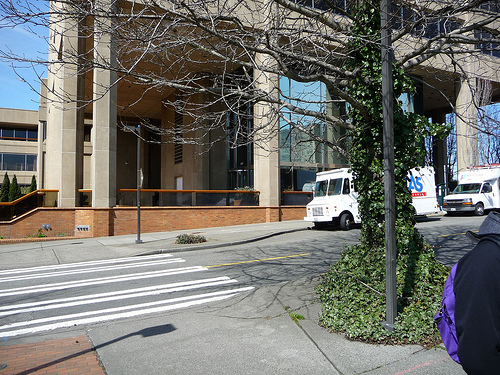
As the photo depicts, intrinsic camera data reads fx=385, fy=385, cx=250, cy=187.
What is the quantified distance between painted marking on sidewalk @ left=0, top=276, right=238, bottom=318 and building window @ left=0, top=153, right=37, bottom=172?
151ft

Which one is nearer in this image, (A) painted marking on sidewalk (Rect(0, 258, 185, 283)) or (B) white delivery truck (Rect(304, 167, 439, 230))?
(A) painted marking on sidewalk (Rect(0, 258, 185, 283))

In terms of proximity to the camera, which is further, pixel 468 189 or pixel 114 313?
pixel 468 189

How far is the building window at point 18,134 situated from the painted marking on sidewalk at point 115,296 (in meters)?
48.4

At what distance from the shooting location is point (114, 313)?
6309 millimetres

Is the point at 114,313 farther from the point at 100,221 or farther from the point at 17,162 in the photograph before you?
the point at 17,162

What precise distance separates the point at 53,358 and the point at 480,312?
456 centimetres

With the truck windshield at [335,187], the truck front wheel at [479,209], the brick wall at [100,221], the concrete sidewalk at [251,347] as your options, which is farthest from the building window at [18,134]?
the concrete sidewalk at [251,347]

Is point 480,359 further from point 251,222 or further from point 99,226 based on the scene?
point 251,222

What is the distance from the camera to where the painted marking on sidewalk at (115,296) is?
6.79 m

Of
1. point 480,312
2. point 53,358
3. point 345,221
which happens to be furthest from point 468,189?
point 480,312

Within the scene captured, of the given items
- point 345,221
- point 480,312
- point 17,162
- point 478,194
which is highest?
point 17,162

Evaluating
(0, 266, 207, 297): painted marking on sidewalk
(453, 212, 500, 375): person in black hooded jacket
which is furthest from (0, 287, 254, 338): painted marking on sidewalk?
(453, 212, 500, 375): person in black hooded jacket

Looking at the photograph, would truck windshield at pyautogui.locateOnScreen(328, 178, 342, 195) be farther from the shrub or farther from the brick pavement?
the brick pavement

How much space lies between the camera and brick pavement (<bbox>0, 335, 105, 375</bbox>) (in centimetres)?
414
